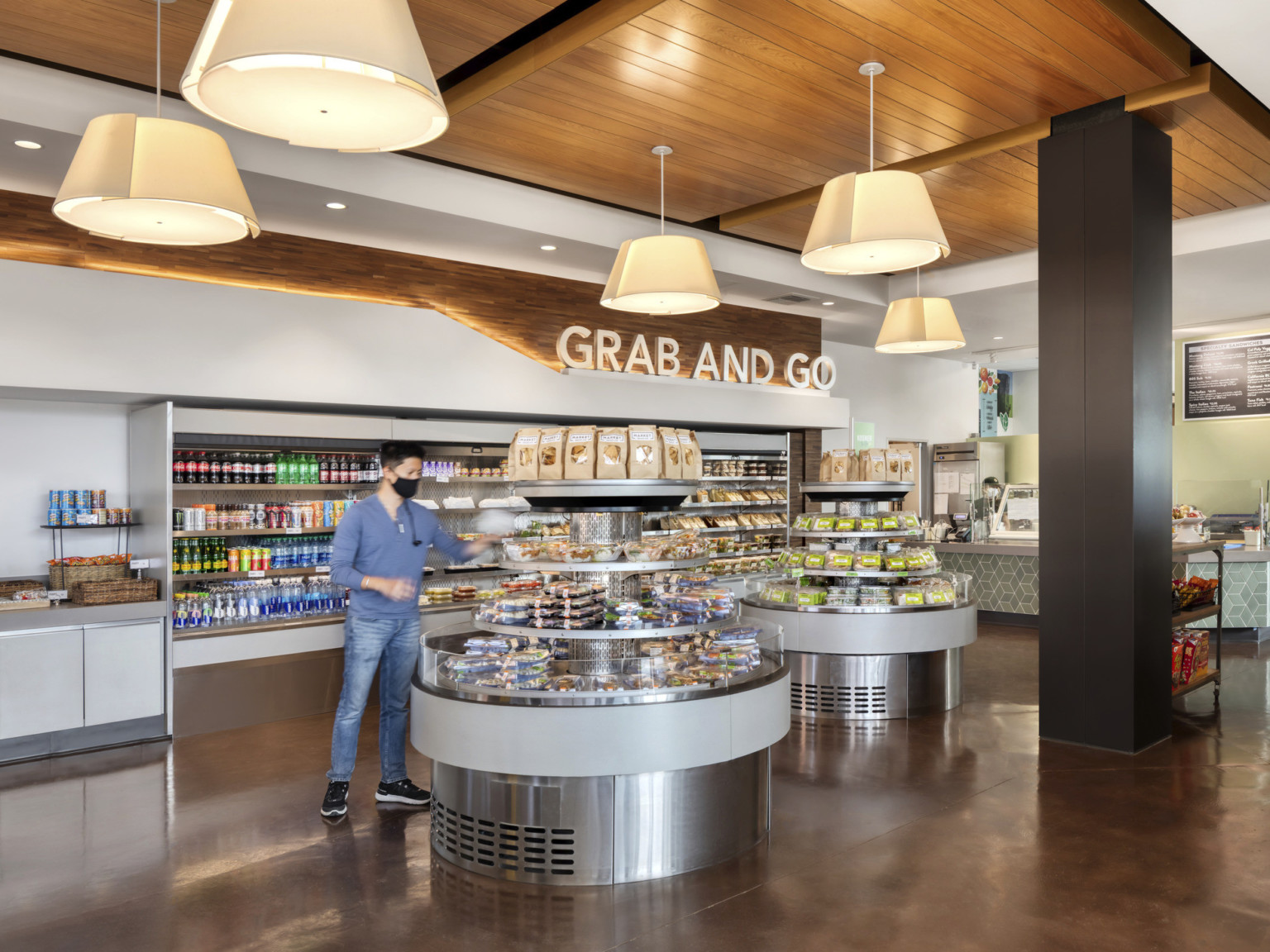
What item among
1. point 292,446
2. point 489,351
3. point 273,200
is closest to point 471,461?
point 489,351

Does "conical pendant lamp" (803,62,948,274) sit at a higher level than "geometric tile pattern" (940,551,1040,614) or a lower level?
higher

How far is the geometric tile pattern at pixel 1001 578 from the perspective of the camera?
10.0 m

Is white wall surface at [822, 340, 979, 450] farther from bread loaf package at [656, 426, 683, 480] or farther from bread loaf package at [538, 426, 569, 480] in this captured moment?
bread loaf package at [538, 426, 569, 480]

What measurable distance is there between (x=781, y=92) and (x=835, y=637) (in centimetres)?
351

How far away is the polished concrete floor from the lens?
320 cm

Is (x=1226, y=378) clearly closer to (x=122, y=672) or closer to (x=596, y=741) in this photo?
(x=596, y=741)

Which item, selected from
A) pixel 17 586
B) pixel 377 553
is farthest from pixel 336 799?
pixel 17 586

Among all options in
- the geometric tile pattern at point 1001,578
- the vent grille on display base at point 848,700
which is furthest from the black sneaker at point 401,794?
the geometric tile pattern at point 1001,578

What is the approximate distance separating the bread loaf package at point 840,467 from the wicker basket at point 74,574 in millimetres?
5047

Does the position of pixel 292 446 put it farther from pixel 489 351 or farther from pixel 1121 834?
pixel 1121 834

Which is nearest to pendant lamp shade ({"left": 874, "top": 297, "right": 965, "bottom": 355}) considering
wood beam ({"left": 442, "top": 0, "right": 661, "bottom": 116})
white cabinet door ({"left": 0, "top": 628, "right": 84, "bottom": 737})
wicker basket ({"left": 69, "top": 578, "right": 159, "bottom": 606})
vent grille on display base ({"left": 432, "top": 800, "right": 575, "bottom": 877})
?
wood beam ({"left": 442, "top": 0, "right": 661, "bottom": 116})

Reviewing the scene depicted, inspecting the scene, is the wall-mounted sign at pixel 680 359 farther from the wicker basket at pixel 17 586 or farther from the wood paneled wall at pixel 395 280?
the wicker basket at pixel 17 586

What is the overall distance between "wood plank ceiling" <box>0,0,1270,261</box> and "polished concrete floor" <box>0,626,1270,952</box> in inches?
151

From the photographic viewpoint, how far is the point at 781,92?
17.2ft
